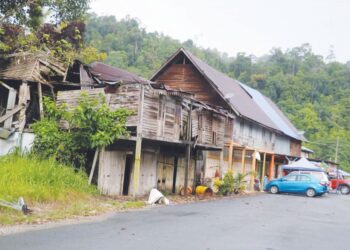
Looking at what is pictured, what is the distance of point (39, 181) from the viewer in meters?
15.3

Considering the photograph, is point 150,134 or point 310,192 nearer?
point 150,134

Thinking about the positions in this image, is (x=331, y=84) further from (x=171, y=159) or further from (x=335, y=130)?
(x=171, y=159)

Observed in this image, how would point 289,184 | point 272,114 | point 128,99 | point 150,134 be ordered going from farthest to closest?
point 272,114
point 289,184
point 150,134
point 128,99

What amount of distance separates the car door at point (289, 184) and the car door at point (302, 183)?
257mm

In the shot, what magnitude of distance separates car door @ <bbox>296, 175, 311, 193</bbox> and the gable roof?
5723 mm

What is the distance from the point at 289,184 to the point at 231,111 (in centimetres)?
647

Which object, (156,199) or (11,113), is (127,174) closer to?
(156,199)

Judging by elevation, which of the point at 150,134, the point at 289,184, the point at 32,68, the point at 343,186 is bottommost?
the point at 343,186

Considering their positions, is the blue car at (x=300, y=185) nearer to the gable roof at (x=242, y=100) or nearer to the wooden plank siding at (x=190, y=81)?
the gable roof at (x=242, y=100)

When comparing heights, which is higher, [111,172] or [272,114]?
[272,114]

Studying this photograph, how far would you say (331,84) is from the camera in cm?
7031

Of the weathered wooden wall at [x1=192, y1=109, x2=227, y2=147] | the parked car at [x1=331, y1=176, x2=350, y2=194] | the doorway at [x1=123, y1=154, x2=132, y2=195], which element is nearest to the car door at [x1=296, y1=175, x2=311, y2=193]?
the weathered wooden wall at [x1=192, y1=109, x2=227, y2=147]

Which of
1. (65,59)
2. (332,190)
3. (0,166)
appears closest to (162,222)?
(0,166)

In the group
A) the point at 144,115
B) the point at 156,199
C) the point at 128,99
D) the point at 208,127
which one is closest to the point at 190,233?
the point at 156,199
